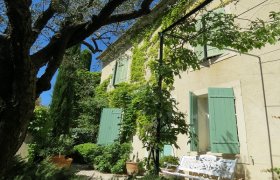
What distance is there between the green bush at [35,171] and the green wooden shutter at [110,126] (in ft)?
23.9

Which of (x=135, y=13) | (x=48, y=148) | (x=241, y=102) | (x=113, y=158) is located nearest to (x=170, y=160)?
(x=241, y=102)

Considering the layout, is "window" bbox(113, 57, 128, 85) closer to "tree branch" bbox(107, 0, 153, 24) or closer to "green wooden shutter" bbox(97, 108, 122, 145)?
"green wooden shutter" bbox(97, 108, 122, 145)

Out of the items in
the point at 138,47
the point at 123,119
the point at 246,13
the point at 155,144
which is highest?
the point at 138,47

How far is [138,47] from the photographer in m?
11.9

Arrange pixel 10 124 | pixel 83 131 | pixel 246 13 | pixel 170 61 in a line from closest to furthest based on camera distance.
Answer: pixel 10 124 < pixel 170 61 < pixel 246 13 < pixel 83 131

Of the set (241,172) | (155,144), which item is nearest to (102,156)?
(241,172)

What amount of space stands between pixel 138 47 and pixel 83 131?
488cm

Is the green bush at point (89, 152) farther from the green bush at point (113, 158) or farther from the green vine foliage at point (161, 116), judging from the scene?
the green vine foliage at point (161, 116)

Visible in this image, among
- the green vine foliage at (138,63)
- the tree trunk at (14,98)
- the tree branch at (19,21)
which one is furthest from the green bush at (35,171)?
the green vine foliage at (138,63)

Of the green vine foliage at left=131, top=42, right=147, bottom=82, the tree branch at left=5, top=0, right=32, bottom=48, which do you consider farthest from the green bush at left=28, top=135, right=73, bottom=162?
the tree branch at left=5, top=0, right=32, bottom=48

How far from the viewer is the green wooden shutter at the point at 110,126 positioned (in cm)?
1082

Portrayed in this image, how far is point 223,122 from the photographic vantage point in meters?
6.61

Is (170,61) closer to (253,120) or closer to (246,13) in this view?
(253,120)

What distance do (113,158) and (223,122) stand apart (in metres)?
4.85
